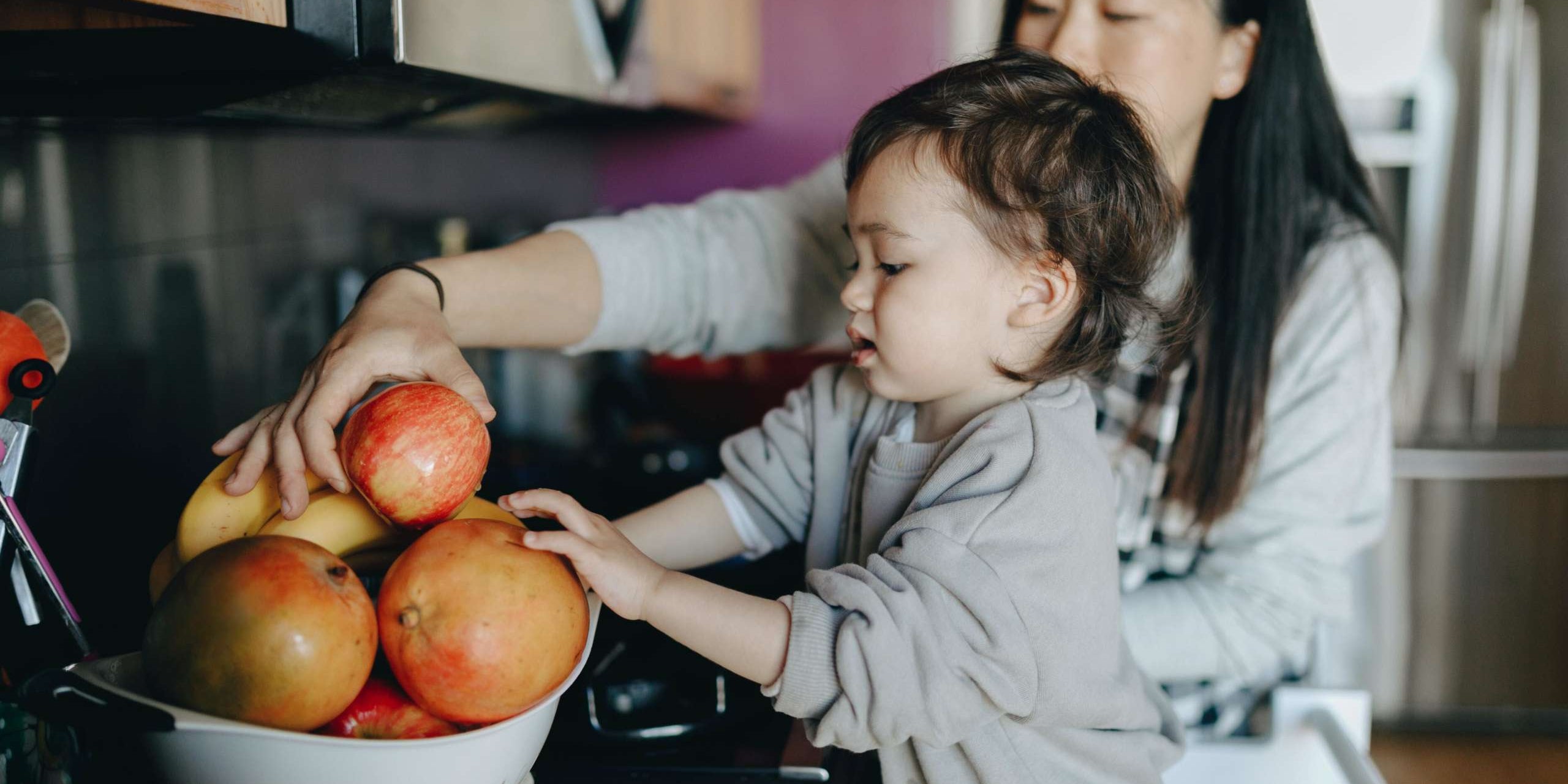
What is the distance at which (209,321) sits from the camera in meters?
1.22

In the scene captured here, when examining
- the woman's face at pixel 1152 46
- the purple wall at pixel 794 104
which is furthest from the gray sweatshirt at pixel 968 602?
the purple wall at pixel 794 104

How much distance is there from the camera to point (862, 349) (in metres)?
0.88

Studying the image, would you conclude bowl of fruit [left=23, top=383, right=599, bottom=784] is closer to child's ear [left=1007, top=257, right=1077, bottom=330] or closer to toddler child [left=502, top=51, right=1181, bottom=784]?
toddler child [left=502, top=51, right=1181, bottom=784]

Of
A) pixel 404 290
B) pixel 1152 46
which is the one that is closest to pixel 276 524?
pixel 404 290

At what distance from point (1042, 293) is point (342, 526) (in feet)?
1.81

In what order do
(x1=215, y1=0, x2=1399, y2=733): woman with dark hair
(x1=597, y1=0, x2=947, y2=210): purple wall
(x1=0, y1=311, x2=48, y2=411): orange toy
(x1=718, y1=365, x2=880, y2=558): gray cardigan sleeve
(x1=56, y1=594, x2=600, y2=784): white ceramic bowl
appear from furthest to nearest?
(x1=597, y1=0, x2=947, y2=210): purple wall → (x1=215, y1=0, x2=1399, y2=733): woman with dark hair → (x1=718, y1=365, x2=880, y2=558): gray cardigan sleeve → (x1=0, y1=311, x2=48, y2=411): orange toy → (x1=56, y1=594, x2=600, y2=784): white ceramic bowl

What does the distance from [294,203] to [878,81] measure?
195cm

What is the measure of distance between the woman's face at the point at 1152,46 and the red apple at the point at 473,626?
716 millimetres

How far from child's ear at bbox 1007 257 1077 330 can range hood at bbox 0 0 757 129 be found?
50 cm

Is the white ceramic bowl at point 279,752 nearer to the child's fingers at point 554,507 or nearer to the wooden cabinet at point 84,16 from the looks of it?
the child's fingers at point 554,507

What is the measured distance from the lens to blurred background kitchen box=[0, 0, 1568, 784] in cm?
91

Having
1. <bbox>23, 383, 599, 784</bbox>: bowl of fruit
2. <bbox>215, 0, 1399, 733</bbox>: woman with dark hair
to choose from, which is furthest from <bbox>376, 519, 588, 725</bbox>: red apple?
<bbox>215, 0, 1399, 733</bbox>: woman with dark hair

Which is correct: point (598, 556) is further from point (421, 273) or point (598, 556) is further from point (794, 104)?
point (794, 104)

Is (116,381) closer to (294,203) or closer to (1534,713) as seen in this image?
(294,203)
